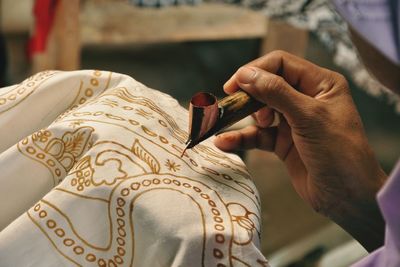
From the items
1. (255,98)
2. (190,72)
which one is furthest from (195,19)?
(255,98)

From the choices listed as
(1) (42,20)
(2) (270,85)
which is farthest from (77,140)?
(1) (42,20)

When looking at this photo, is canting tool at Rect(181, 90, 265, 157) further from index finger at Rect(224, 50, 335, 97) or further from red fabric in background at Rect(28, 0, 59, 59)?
red fabric in background at Rect(28, 0, 59, 59)

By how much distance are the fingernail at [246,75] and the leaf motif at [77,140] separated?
238 mm

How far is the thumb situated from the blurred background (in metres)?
1.14

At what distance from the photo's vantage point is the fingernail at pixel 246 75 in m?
0.83

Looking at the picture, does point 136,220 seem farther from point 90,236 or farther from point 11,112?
point 11,112

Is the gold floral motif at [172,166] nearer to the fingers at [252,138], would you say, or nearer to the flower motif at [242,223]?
the flower motif at [242,223]

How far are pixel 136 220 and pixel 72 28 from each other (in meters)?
1.42

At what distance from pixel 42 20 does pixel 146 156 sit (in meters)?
1.33

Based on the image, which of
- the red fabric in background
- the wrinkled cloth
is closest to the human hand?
the wrinkled cloth

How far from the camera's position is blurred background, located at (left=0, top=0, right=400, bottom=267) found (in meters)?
1.96

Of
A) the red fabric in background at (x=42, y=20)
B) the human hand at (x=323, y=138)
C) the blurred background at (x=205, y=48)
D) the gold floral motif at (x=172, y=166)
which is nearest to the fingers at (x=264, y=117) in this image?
the human hand at (x=323, y=138)

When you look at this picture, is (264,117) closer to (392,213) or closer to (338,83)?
(338,83)

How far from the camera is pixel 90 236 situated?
0.67 m
